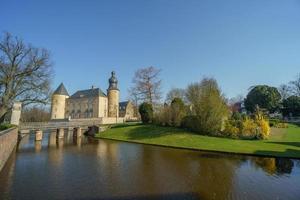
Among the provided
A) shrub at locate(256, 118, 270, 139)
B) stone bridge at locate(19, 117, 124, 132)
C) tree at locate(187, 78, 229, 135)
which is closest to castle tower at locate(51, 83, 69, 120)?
stone bridge at locate(19, 117, 124, 132)

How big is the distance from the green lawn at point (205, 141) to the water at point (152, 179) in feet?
10.6

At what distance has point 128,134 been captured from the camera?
35594mm

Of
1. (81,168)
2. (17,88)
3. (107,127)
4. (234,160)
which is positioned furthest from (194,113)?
(17,88)

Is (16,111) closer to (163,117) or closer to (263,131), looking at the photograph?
(163,117)

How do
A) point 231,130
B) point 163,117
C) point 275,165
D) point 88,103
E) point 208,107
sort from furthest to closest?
point 88,103 → point 163,117 → point 208,107 → point 231,130 → point 275,165

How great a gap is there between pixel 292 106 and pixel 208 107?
37.4 metres

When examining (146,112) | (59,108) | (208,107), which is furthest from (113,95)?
(208,107)

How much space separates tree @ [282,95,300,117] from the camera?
180 ft

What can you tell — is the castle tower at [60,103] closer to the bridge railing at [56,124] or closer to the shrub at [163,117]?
the bridge railing at [56,124]

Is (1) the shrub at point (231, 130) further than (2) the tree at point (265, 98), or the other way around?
(2) the tree at point (265, 98)

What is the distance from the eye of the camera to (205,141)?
1001 inches

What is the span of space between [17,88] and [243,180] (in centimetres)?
2671

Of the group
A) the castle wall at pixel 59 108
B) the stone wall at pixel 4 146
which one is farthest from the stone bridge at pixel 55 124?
the castle wall at pixel 59 108

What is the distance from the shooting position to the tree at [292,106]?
Answer: 5497 centimetres
